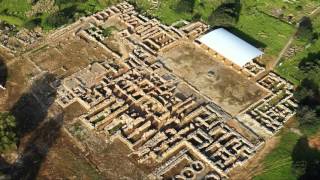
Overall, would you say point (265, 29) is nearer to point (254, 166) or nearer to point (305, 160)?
point (305, 160)

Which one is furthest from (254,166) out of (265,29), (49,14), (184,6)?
(49,14)

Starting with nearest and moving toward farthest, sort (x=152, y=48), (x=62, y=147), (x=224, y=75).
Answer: (x=62, y=147) → (x=224, y=75) → (x=152, y=48)

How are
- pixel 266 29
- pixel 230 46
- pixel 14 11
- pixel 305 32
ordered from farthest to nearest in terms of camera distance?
pixel 14 11
pixel 266 29
pixel 305 32
pixel 230 46

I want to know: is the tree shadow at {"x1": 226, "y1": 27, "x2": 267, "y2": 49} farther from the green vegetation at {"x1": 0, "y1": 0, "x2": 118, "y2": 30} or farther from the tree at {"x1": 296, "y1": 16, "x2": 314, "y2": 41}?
the green vegetation at {"x1": 0, "y1": 0, "x2": 118, "y2": 30}

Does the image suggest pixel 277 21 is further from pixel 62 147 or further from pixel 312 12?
pixel 62 147

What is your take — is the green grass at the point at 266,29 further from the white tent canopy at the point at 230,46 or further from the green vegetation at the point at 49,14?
the green vegetation at the point at 49,14

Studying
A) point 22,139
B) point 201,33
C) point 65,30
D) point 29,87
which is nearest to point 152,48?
point 201,33
